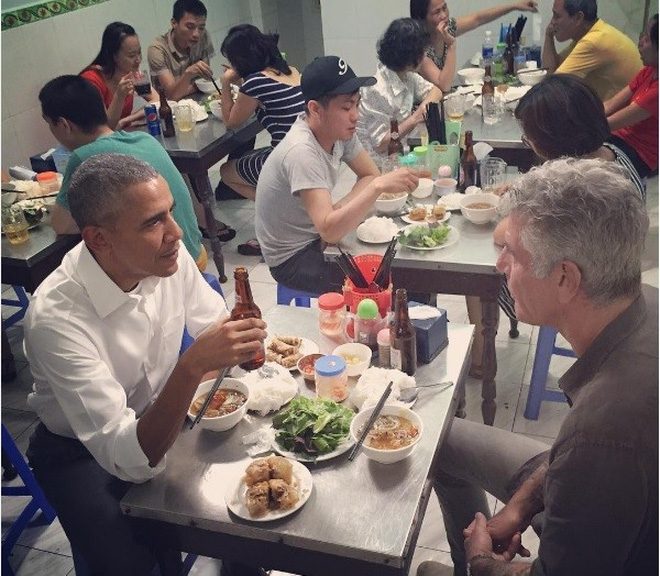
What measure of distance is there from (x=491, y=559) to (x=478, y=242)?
1.36 metres

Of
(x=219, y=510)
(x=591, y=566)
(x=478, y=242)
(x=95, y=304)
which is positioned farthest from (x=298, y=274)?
(x=591, y=566)

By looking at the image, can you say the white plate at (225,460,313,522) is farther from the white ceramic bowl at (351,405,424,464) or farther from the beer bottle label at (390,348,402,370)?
the beer bottle label at (390,348,402,370)

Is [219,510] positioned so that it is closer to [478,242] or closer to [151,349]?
[151,349]

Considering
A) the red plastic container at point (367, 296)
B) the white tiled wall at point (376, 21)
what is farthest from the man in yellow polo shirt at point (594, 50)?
the red plastic container at point (367, 296)

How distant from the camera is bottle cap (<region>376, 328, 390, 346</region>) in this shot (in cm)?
196

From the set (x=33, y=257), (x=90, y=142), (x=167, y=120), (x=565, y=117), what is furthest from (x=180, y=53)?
(x=565, y=117)

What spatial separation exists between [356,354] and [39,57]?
411 cm

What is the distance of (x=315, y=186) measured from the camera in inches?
110

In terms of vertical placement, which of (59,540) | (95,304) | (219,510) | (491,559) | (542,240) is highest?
(542,240)

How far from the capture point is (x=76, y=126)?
10.5ft

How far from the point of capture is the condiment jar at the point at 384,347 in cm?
196

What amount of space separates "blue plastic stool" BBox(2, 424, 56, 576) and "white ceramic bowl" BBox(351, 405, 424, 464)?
150 centimetres

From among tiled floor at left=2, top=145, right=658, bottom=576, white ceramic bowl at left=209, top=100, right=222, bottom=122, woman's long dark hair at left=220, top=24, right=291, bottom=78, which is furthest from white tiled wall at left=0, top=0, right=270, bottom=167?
woman's long dark hair at left=220, top=24, right=291, bottom=78

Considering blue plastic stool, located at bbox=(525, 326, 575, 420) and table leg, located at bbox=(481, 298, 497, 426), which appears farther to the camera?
blue plastic stool, located at bbox=(525, 326, 575, 420)
